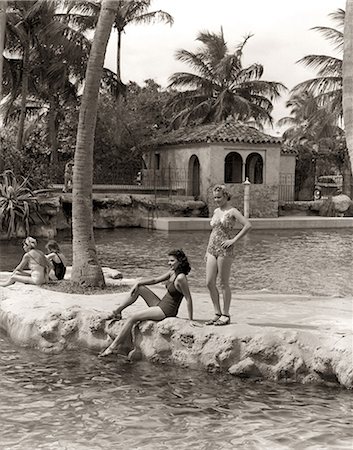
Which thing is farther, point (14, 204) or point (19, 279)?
point (14, 204)

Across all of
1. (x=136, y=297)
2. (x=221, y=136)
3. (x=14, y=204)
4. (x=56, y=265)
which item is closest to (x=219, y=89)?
(x=221, y=136)

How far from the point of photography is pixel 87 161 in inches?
473

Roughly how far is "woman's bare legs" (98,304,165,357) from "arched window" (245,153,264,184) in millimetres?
28063

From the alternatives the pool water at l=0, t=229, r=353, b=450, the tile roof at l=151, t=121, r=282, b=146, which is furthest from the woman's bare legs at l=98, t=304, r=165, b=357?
the tile roof at l=151, t=121, r=282, b=146

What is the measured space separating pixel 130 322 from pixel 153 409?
Answer: 1787 mm

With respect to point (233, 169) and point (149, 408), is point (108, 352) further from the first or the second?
point (233, 169)

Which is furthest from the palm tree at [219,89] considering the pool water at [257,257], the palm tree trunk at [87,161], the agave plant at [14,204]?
the palm tree trunk at [87,161]

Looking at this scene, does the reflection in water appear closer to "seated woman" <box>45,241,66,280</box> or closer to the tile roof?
"seated woman" <box>45,241,66,280</box>

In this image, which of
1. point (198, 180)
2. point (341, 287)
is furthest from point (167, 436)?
point (198, 180)

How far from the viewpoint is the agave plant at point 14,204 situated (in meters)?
23.7

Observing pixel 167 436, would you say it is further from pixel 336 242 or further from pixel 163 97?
pixel 163 97

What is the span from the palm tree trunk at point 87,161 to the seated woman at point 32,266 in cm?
51

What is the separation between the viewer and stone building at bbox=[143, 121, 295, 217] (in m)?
32.9

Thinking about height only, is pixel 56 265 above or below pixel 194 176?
below
